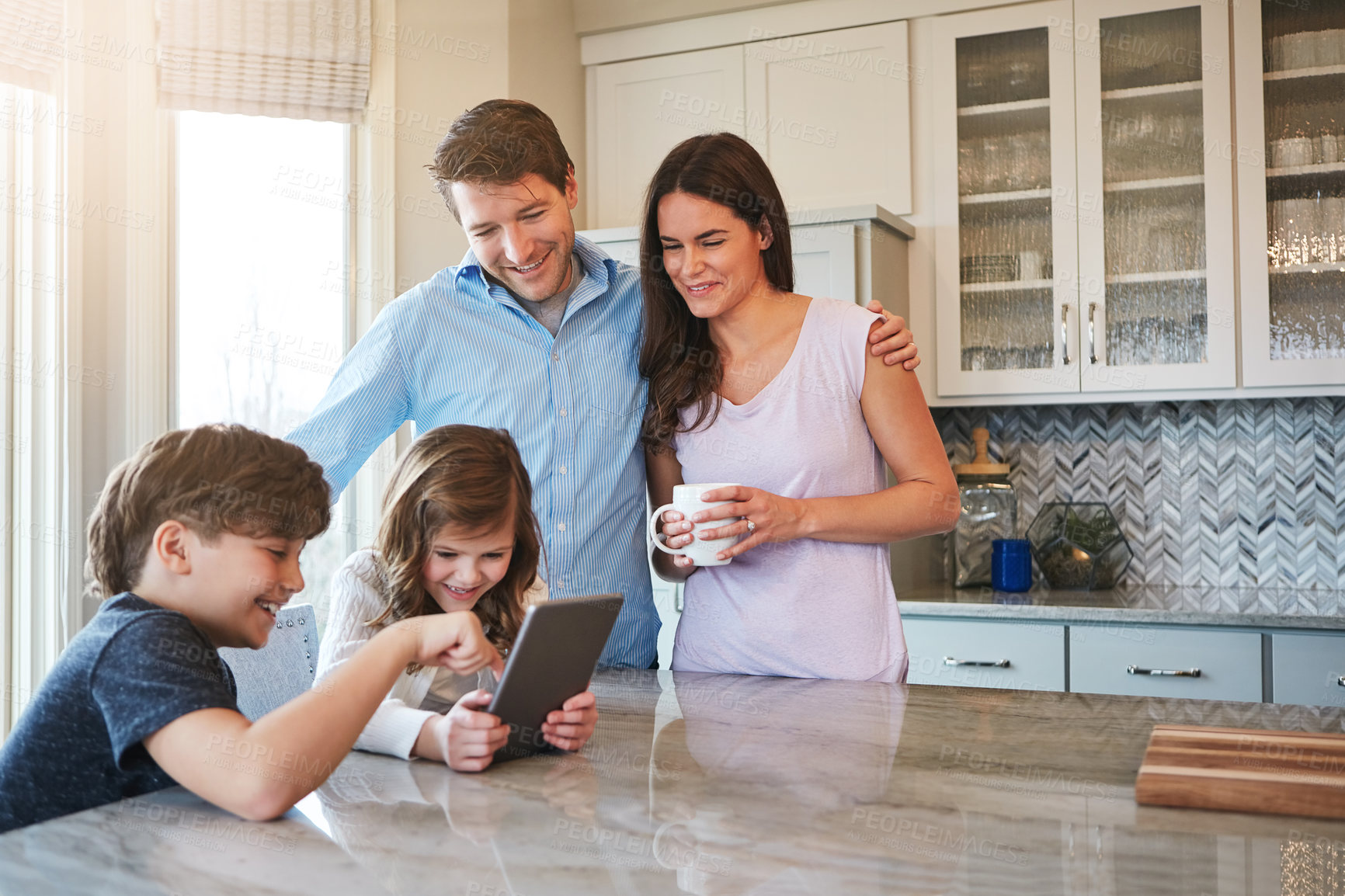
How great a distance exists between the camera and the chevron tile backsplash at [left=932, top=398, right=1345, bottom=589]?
294 cm

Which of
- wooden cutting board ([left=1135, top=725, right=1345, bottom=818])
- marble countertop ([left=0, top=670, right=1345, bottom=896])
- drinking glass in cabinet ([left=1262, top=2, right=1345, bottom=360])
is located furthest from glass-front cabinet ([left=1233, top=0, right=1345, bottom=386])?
wooden cutting board ([left=1135, top=725, right=1345, bottom=818])

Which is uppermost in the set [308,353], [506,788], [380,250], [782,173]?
[782,173]

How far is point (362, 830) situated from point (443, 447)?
0.55 meters

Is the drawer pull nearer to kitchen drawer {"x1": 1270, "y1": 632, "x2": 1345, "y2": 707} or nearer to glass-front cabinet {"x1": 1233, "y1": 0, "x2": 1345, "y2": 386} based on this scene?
kitchen drawer {"x1": 1270, "y1": 632, "x2": 1345, "y2": 707}

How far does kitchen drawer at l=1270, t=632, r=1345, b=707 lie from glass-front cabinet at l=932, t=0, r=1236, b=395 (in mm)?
660

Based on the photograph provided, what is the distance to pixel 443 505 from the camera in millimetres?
1199

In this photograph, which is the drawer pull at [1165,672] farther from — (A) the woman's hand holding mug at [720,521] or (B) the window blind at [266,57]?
(B) the window blind at [266,57]

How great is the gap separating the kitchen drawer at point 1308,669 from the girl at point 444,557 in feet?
6.09

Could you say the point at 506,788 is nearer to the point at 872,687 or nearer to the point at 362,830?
the point at 362,830

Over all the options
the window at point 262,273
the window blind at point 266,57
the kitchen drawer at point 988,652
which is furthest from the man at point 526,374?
the kitchen drawer at point 988,652

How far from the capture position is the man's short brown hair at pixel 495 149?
4.94 feet

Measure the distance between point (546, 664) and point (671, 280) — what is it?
0.80 meters

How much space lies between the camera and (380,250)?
9.14 ft

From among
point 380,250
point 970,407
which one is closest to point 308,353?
point 380,250
